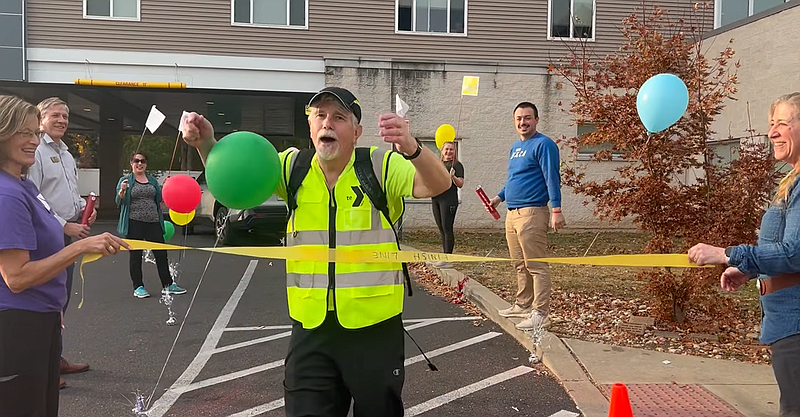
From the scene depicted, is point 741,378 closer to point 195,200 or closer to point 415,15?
point 195,200

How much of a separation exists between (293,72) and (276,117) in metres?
7.39

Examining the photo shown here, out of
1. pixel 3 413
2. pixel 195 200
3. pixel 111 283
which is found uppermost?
pixel 195 200

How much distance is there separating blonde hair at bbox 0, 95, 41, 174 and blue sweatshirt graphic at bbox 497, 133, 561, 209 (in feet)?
14.3

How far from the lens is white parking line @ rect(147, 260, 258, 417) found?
13.7 ft

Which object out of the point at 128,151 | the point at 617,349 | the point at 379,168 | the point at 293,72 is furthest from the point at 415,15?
the point at 128,151

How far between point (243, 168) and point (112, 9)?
598 inches

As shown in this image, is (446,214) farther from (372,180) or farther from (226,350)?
(372,180)

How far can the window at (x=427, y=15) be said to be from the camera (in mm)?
16406

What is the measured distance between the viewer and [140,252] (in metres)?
7.86

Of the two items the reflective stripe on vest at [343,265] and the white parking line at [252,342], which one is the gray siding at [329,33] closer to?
the white parking line at [252,342]

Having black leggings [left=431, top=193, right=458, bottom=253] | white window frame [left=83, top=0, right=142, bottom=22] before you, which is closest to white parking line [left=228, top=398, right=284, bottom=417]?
black leggings [left=431, top=193, right=458, bottom=253]

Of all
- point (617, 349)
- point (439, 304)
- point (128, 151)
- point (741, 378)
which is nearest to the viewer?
point (741, 378)

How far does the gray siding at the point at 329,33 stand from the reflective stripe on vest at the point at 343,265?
1396 cm

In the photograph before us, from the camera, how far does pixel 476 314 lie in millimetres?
7035
